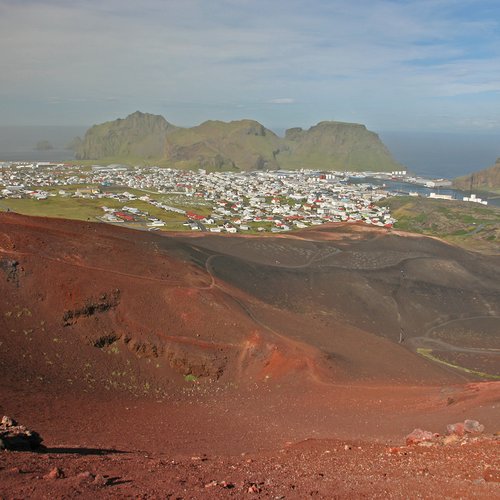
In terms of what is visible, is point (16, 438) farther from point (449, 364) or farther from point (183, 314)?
point (449, 364)

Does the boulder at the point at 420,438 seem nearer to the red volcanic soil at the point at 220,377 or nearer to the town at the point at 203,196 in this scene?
the red volcanic soil at the point at 220,377

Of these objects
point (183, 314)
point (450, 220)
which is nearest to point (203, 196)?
point (450, 220)

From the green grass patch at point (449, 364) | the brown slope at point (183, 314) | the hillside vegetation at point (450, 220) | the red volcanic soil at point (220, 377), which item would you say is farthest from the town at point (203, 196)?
the green grass patch at point (449, 364)

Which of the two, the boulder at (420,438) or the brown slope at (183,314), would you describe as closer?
the boulder at (420,438)

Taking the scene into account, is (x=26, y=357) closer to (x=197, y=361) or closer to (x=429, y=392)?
(x=197, y=361)

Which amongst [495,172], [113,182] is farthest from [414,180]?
[113,182]

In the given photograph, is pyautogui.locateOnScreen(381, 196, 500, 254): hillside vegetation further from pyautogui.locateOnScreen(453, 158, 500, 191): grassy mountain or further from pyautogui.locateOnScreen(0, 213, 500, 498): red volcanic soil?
pyautogui.locateOnScreen(453, 158, 500, 191): grassy mountain
